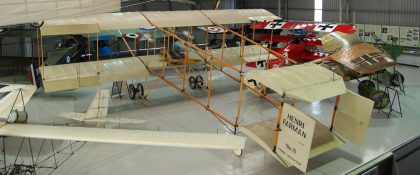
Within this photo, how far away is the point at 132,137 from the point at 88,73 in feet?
12.4

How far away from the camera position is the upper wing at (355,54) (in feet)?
27.4

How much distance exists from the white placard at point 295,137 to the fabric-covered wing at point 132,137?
586 mm

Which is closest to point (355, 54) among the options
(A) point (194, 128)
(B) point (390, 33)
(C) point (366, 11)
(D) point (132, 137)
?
(A) point (194, 128)

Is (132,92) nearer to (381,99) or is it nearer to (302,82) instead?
(302,82)

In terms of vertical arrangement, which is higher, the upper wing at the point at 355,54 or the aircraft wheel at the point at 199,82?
the upper wing at the point at 355,54

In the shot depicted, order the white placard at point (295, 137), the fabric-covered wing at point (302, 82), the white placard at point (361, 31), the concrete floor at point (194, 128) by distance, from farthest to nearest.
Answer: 1. the white placard at point (361, 31)
2. the concrete floor at point (194, 128)
3. the fabric-covered wing at point (302, 82)
4. the white placard at point (295, 137)

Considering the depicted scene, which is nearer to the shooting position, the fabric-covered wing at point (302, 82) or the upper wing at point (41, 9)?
the upper wing at point (41, 9)

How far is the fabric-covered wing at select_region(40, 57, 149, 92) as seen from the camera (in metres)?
8.45

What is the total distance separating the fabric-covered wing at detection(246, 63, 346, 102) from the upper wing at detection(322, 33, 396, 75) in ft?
8.28

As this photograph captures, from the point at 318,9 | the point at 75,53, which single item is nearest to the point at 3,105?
the point at 75,53

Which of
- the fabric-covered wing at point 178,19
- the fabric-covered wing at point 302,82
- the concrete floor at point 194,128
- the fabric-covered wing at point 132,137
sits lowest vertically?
the concrete floor at point 194,128

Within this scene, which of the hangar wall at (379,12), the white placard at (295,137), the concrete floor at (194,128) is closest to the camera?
the white placard at (295,137)

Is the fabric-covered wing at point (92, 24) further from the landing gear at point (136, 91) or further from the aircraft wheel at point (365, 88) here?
the aircraft wheel at point (365, 88)

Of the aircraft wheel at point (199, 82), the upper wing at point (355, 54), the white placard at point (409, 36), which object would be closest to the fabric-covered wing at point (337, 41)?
Answer: the upper wing at point (355, 54)
